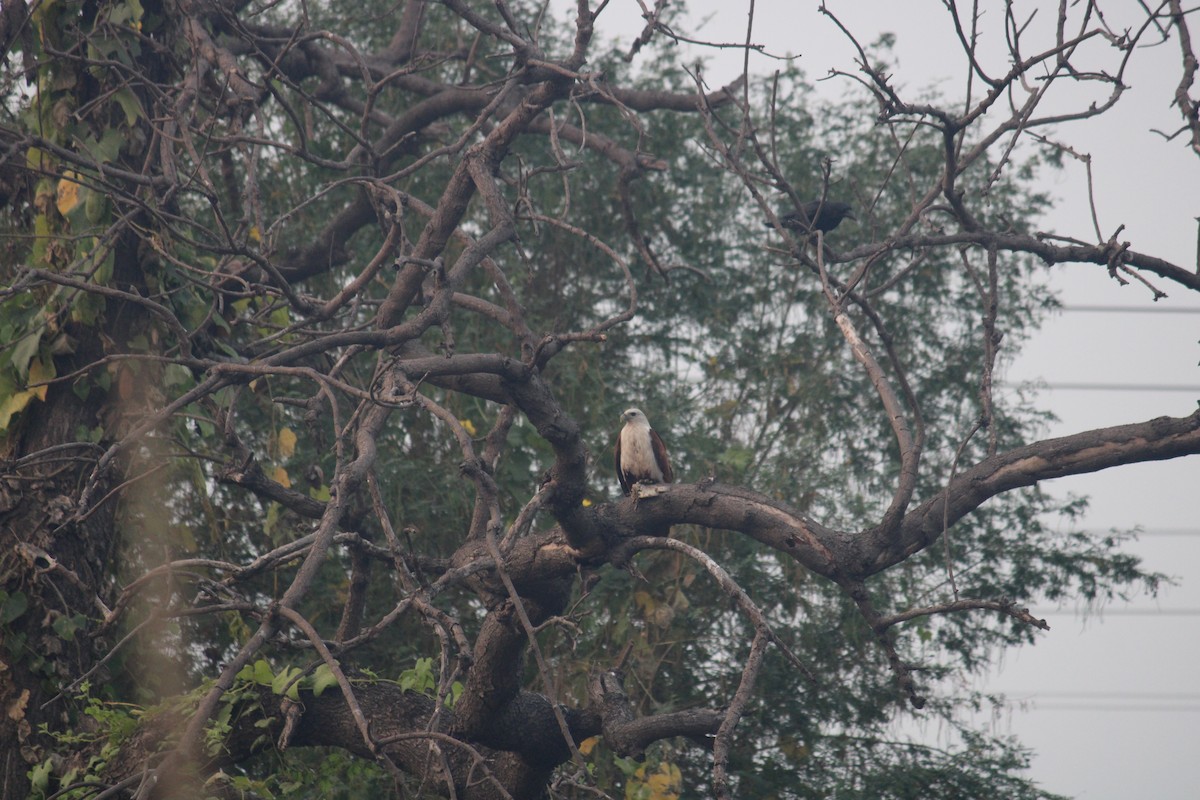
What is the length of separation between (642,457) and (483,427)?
5.67ft

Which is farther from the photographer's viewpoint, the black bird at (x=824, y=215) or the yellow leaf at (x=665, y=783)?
the yellow leaf at (x=665, y=783)

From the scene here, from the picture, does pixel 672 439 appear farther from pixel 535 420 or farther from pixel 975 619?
pixel 535 420

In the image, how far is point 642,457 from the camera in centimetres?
→ 507

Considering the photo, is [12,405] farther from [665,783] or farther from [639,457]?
[665,783]

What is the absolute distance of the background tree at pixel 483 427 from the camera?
338 cm

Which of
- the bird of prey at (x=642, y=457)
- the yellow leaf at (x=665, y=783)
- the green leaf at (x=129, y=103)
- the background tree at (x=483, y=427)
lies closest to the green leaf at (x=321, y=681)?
the background tree at (x=483, y=427)

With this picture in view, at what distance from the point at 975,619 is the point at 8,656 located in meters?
5.61

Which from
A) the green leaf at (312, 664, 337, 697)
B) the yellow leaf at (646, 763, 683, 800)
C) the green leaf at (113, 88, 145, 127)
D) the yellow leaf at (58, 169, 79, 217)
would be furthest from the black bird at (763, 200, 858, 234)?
the yellow leaf at (646, 763, 683, 800)

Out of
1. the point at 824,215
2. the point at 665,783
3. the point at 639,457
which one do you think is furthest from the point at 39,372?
the point at 665,783

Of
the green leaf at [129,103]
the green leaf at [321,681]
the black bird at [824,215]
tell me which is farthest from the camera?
the green leaf at [129,103]

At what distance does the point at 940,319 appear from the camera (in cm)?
Answer: 805

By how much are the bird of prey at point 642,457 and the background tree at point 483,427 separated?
479 mm

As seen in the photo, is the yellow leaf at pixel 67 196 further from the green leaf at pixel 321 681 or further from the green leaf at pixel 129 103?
the green leaf at pixel 321 681

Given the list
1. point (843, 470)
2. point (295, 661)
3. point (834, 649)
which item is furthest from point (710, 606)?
point (295, 661)
